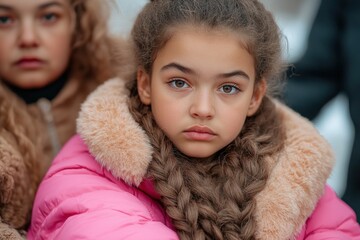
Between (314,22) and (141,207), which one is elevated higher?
(314,22)

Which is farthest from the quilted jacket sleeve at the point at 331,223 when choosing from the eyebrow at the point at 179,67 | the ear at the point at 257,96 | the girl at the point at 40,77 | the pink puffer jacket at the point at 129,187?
the girl at the point at 40,77

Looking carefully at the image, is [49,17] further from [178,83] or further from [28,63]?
[178,83]

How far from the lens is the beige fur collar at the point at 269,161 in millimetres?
1818

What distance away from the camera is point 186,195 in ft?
5.96

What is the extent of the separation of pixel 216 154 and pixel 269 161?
15 cm

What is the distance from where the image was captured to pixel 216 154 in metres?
1.97

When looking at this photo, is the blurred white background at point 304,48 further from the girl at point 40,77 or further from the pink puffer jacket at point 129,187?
the pink puffer jacket at point 129,187

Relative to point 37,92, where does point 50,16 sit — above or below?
above

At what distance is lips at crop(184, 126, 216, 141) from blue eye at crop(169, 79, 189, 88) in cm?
11

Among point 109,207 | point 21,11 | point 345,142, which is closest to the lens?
point 109,207

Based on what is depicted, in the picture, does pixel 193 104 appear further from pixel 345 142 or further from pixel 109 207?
pixel 345 142

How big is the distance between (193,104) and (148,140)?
0.15 metres

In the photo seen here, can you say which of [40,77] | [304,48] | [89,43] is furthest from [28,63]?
[304,48]

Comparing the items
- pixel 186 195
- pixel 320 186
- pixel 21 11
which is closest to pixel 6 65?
pixel 21 11
